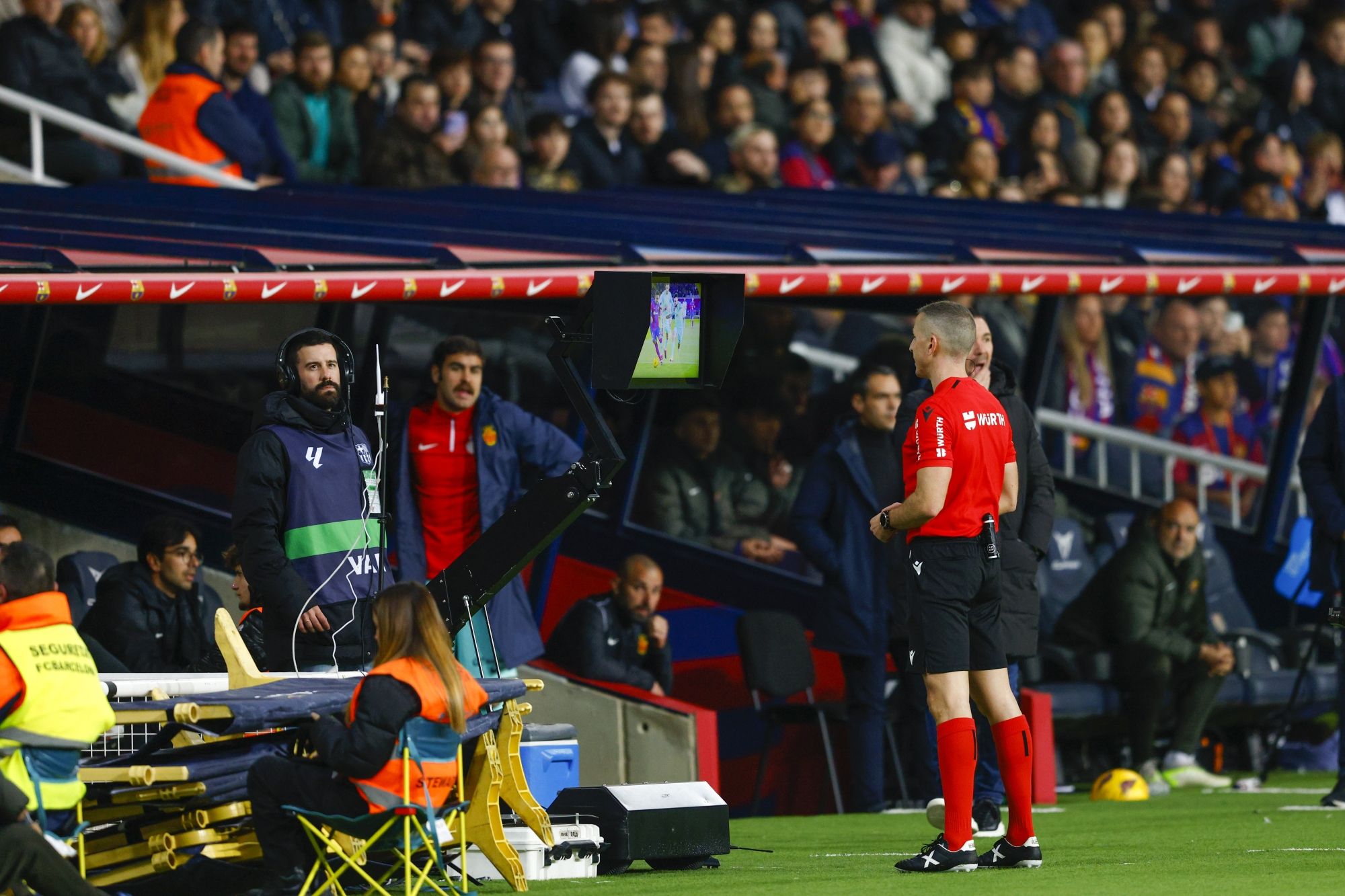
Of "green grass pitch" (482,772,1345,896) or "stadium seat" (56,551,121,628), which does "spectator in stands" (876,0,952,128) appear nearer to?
"green grass pitch" (482,772,1345,896)

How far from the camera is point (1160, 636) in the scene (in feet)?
36.1

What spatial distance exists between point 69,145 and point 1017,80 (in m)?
7.74

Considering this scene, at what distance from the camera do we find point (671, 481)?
11.0 m

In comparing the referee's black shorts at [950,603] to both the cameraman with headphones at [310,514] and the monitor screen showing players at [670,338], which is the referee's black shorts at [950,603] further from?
the cameraman with headphones at [310,514]

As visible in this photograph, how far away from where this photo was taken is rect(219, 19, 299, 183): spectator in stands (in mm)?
12102

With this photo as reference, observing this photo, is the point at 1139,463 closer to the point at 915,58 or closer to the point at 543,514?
the point at 915,58

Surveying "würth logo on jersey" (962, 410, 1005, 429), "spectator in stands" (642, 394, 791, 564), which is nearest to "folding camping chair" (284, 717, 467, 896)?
"würth logo on jersey" (962, 410, 1005, 429)

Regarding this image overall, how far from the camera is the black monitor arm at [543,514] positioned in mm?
6926

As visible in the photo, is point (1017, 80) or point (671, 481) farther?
point (1017, 80)

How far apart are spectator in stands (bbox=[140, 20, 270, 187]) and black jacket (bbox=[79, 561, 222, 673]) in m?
3.48

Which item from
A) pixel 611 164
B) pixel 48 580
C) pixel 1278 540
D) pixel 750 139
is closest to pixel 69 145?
pixel 611 164

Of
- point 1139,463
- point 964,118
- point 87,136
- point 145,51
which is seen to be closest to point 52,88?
point 87,136

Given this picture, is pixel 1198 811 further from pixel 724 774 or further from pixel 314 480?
pixel 314 480

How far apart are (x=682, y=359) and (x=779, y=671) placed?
3.50 meters
